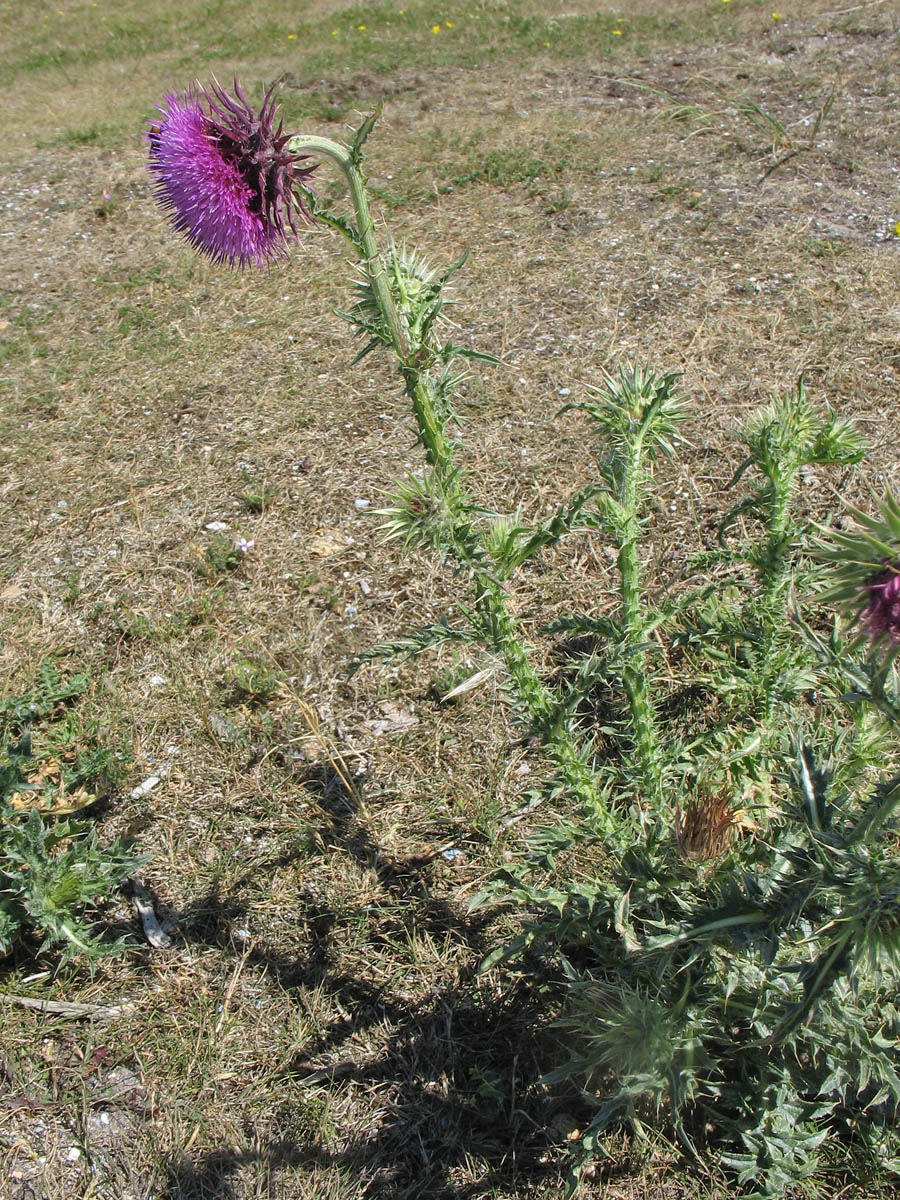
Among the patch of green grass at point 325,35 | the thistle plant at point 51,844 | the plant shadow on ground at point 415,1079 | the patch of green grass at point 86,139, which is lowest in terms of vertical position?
the plant shadow on ground at point 415,1079

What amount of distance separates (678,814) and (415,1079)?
92 centimetres

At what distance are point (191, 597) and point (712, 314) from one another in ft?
8.68

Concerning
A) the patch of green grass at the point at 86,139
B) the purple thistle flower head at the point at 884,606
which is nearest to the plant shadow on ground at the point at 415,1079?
the purple thistle flower head at the point at 884,606

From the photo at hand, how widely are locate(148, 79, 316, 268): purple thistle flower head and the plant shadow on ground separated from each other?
1764mm

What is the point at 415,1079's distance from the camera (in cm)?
216

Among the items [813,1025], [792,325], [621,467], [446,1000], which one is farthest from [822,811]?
Result: [792,325]

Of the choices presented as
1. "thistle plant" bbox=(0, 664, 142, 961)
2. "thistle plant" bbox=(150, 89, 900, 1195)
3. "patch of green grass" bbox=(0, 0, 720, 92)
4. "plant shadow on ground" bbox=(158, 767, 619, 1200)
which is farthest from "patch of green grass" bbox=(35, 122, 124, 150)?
"plant shadow on ground" bbox=(158, 767, 619, 1200)

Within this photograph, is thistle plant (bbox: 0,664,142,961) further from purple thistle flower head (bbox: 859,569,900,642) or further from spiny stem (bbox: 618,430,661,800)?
purple thistle flower head (bbox: 859,569,900,642)

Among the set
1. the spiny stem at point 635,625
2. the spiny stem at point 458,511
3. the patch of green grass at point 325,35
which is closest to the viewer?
the spiny stem at point 458,511

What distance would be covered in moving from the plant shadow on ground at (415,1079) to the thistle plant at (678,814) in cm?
14

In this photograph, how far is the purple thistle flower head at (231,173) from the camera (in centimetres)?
147

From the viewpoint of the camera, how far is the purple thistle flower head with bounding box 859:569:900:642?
1103 mm

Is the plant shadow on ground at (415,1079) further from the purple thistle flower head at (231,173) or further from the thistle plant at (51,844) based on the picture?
the purple thistle flower head at (231,173)

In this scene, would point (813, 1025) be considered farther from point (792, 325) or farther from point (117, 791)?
point (792, 325)
